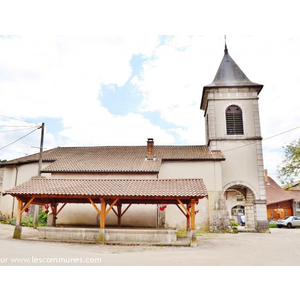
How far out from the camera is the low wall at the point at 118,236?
11656 mm

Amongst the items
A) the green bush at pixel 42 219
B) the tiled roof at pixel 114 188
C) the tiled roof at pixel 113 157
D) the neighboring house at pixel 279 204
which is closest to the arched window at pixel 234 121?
the tiled roof at pixel 113 157

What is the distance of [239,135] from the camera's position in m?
20.4

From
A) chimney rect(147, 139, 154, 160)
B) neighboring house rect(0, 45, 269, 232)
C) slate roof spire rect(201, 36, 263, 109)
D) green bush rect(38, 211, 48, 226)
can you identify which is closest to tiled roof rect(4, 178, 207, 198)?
neighboring house rect(0, 45, 269, 232)

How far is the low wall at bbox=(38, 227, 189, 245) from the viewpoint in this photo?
11.7m

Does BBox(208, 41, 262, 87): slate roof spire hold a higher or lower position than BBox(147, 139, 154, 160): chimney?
higher

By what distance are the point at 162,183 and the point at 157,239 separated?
2382mm

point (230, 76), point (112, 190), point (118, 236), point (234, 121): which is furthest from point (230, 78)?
point (118, 236)

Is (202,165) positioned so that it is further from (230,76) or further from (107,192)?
(107,192)

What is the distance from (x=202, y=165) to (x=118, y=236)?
346 inches

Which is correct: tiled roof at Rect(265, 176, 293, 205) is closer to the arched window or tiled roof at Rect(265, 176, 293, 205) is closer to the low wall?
the arched window

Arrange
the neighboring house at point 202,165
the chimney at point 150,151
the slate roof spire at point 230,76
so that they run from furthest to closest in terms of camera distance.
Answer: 1. the slate roof spire at point 230,76
2. the chimney at point 150,151
3. the neighboring house at point 202,165

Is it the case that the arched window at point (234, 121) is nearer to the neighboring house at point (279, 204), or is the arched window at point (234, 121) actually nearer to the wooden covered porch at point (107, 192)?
the wooden covered porch at point (107, 192)

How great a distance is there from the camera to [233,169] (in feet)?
65.0

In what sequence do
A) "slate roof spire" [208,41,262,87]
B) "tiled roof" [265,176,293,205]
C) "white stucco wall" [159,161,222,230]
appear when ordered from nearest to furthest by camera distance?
"white stucco wall" [159,161,222,230] < "slate roof spire" [208,41,262,87] < "tiled roof" [265,176,293,205]
